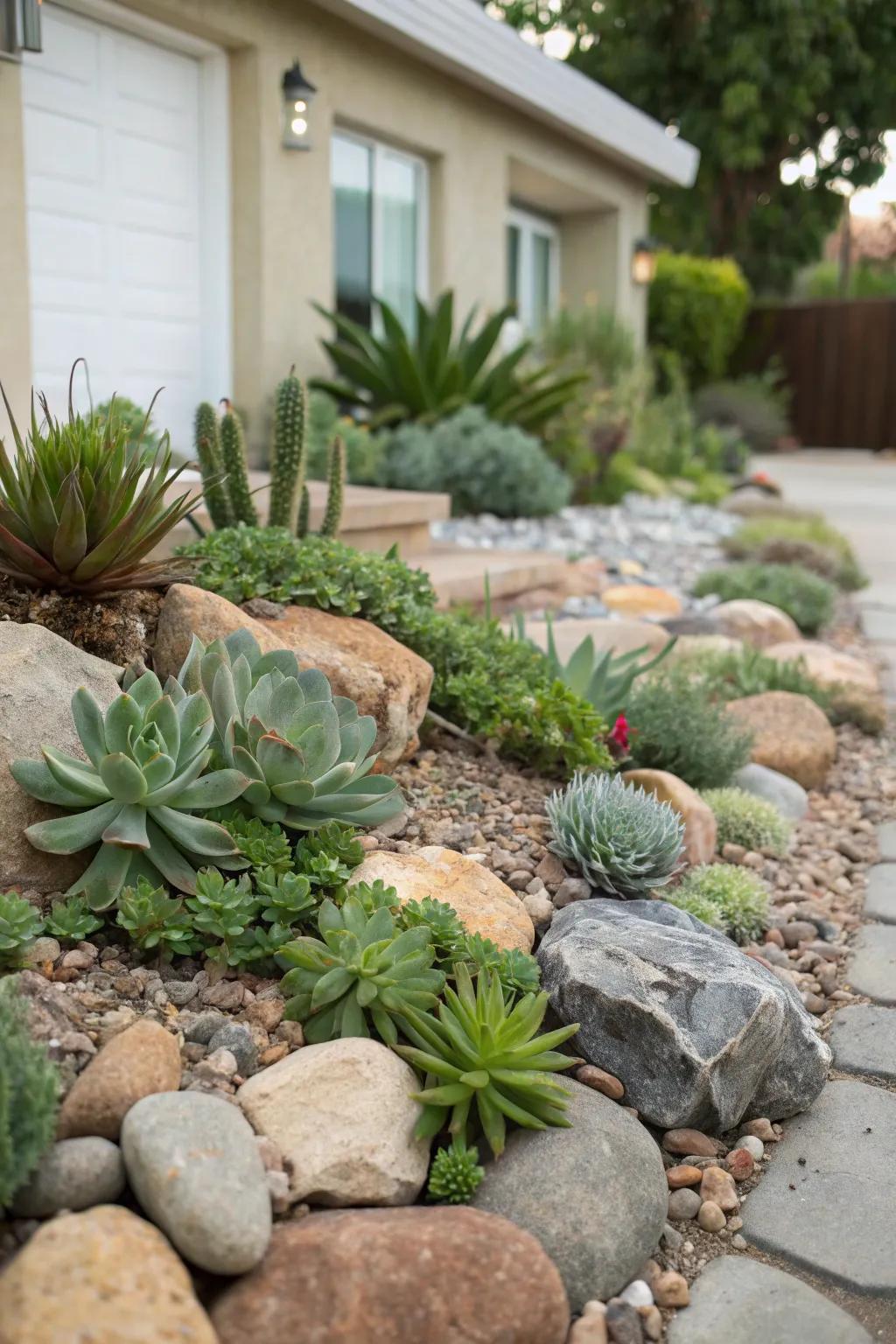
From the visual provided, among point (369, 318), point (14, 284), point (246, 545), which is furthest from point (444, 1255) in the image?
point (369, 318)

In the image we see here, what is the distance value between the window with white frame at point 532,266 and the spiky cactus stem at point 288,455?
25.6 feet

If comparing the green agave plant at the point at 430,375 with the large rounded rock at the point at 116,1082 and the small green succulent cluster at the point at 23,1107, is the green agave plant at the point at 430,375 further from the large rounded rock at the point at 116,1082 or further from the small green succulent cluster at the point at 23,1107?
the small green succulent cluster at the point at 23,1107

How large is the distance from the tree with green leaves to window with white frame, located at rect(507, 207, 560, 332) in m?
8.97

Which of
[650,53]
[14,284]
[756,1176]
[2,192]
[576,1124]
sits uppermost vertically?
[650,53]

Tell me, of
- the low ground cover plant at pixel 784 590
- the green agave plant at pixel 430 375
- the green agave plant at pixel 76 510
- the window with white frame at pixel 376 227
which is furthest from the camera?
the window with white frame at pixel 376 227

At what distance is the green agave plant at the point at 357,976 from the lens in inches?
91.6

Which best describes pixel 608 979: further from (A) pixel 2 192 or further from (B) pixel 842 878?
(A) pixel 2 192

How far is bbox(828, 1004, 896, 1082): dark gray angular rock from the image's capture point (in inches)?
109

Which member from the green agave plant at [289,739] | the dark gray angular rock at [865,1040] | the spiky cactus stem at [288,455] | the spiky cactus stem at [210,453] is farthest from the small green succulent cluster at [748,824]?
the spiky cactus stem at [210,453]

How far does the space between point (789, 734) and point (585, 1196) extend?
2726 millimetres

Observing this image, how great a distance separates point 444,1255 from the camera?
188cm

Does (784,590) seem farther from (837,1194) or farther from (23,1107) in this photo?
(23,1107)

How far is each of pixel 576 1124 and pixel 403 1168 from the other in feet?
1.17

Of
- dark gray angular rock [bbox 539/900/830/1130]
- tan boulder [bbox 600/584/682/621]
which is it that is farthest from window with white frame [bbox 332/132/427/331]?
dark gray angular rock [bbox 539/900/830/1130]
